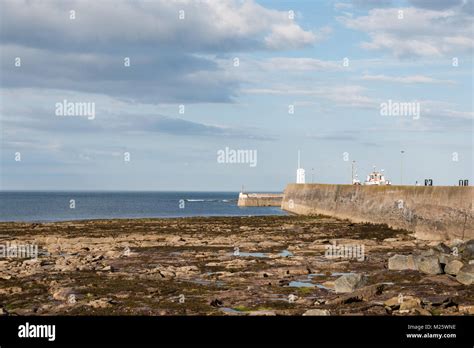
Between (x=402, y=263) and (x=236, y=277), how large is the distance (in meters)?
7.25

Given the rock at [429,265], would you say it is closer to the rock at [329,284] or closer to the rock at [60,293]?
the rock at [329,284]

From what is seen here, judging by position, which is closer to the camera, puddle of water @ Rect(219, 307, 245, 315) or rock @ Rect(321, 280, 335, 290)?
puddle of water @ Rect(219, 307, 245, 315)

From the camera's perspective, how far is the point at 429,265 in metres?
24.6

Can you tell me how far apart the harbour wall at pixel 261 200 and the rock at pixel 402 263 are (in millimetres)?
102631

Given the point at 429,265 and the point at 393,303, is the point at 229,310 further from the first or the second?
the point at 429,265

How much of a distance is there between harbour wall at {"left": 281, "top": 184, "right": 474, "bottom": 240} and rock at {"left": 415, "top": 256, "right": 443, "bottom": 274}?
41.0ft

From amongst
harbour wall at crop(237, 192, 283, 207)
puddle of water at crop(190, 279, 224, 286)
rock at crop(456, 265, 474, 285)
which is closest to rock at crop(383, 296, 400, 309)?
rock at crop(456, 265, 474, 285)

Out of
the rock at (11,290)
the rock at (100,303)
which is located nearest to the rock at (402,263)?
the rock at (100,303)

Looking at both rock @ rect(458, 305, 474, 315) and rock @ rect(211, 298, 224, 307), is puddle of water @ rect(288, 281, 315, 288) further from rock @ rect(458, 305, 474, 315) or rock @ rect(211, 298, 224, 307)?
rock @ rect(458, 305, 474, 315)

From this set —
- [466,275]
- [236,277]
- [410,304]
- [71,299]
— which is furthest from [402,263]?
[71,299]

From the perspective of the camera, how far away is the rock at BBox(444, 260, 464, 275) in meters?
23.8

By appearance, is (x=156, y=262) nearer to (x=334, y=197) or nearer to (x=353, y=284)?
(x=353, y=284)

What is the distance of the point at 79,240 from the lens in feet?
134
